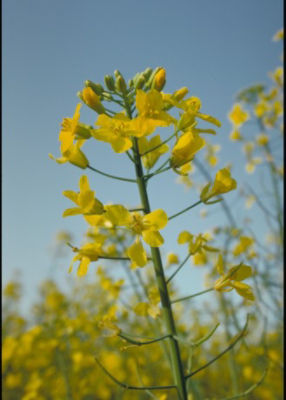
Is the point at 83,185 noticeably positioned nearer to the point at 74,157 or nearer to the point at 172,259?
the point at 74,157

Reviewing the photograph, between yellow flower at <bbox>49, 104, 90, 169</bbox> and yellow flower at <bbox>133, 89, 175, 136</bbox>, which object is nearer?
yellow flower at <bbox>133, 89, 175, 136</bbox>

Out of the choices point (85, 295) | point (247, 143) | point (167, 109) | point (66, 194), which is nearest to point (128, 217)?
point (66, 194)

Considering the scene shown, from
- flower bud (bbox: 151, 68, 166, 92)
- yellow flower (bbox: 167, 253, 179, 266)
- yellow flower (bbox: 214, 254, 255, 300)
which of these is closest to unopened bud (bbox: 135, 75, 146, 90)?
flower bud (bbox: 151, 68, 166, 92)

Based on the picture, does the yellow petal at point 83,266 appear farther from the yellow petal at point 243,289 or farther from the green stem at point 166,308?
the yellow petal at point 243,289

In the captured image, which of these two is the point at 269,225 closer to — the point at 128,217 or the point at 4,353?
the point at 128,217

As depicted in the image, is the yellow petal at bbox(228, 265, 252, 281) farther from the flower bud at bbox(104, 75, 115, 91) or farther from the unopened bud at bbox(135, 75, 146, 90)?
the flower bud at bbox(104, 75, 115, 91)
